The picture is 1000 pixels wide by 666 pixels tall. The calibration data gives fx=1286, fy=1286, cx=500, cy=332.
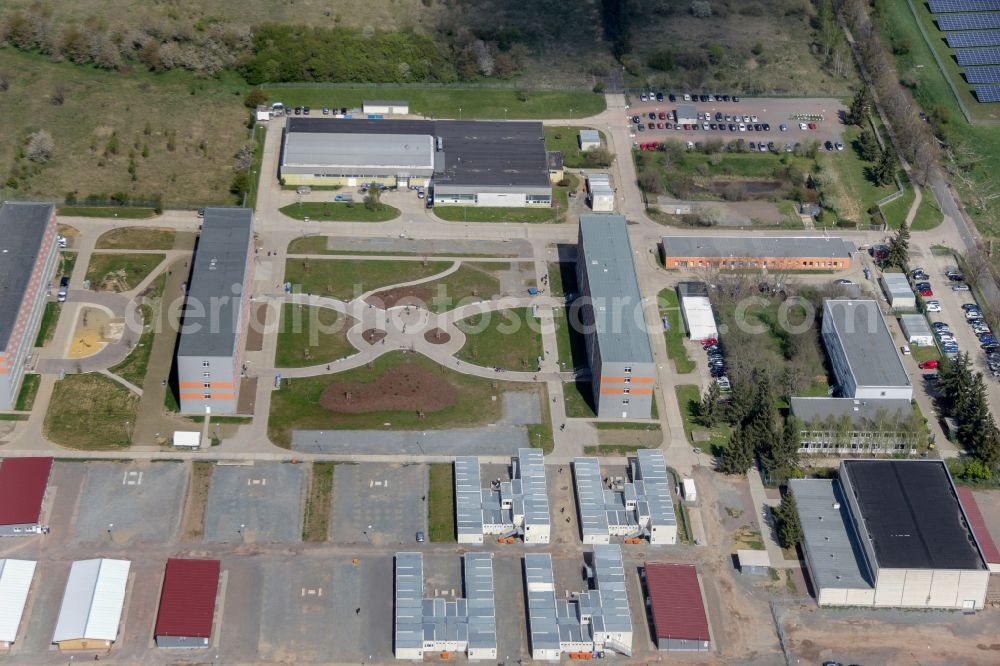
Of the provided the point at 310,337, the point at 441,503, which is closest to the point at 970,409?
the point at 441,503

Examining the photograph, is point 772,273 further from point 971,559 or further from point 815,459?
point 971,559

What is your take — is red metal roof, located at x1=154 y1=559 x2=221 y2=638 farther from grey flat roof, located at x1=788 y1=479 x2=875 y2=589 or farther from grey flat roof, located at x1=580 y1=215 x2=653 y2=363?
grey flat roof, located at x1=788 y1=479 x2=875 y2=589

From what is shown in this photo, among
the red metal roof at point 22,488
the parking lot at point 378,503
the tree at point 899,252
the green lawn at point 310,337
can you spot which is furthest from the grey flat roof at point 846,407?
the red metal roof at point 22,488

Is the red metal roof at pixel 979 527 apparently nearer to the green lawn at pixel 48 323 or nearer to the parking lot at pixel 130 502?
the parking lot at pixel 130 502

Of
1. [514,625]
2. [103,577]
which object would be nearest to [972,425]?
[514,625]

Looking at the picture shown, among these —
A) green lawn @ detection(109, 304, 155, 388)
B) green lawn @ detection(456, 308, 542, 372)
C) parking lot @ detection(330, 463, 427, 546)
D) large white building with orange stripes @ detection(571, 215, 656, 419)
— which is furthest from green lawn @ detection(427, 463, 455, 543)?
green lawn @ detection(109, 304, 155, 388)

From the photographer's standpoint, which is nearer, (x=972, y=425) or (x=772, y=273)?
(x=972, y=425)

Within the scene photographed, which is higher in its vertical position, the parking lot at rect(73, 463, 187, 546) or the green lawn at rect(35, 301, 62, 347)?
the green lawn at rect(35, 301, 62, 347)
